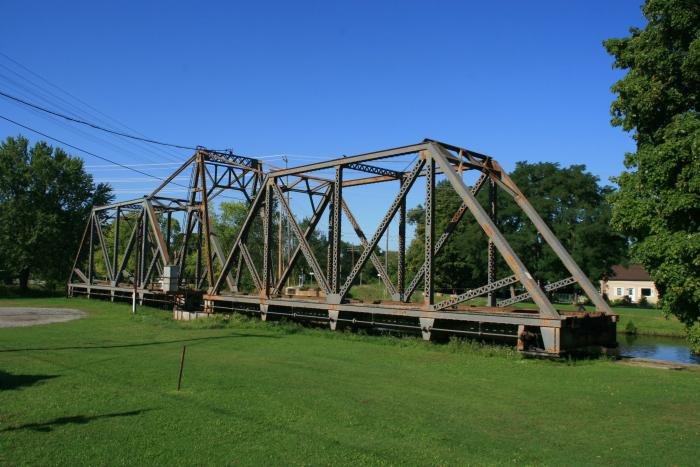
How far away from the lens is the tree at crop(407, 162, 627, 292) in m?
47.1

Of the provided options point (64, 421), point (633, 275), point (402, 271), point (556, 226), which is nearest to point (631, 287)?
point (633, 275)

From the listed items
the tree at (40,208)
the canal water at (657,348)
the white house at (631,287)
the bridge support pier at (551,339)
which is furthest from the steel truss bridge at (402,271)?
the white house at (631,287)

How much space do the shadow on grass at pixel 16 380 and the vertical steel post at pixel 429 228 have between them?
36.6ft

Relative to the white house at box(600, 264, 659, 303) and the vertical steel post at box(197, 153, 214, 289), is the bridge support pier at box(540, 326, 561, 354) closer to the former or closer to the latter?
the vertical steel post at box(197, 153, 214, 289)

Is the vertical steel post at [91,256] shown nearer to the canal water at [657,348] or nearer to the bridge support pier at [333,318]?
the bridge support pier at [333,318]

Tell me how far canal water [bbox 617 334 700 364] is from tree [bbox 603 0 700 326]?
1157cm

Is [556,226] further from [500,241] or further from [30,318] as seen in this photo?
[30,318]

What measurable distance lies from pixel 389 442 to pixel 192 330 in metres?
16.4

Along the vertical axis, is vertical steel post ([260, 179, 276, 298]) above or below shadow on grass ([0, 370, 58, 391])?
above

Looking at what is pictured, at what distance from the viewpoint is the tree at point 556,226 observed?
155ft

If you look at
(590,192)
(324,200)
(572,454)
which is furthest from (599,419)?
(590,192)

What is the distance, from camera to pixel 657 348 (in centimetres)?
2873

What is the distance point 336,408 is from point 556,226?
43.3m

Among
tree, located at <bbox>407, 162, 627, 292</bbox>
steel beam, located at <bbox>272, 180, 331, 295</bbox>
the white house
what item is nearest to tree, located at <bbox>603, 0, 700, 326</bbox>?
steel beam, located at <bbox>272, 180, 331, 295</bbox>
